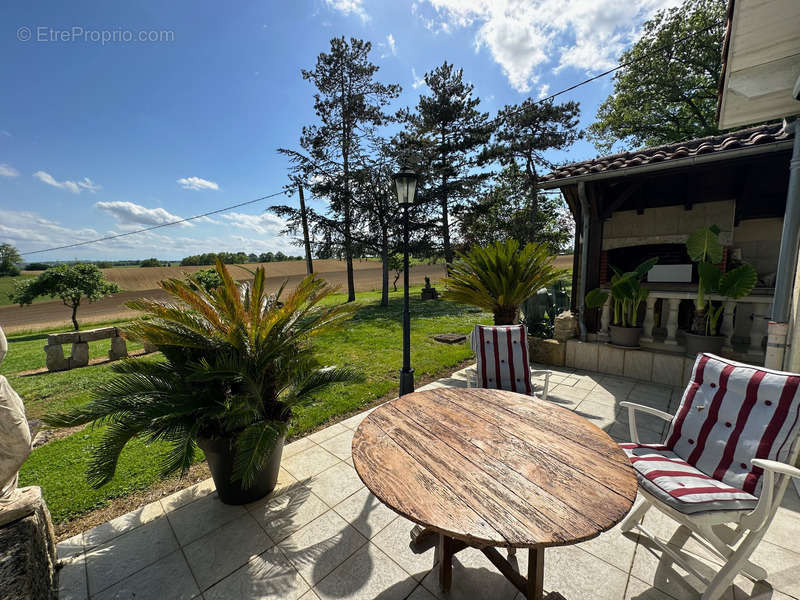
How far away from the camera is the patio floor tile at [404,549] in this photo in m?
1.90

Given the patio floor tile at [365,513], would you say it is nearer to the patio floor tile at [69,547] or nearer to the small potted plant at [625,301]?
the patio floor tile at [69,547]

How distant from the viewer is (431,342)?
7629 millimetres

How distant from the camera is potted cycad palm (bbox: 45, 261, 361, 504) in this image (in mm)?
2062

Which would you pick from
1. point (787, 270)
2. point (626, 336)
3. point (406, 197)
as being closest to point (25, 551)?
point (406, 197)

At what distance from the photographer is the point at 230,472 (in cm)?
238

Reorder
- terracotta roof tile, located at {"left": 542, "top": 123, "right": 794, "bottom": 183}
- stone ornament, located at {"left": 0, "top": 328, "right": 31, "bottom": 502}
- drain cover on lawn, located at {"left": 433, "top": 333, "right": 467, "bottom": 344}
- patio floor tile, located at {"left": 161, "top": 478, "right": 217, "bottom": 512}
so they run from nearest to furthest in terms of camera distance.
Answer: stone ornament, located at {"left": 0, "top": 328, "right": 31, "bottom": 502} < patio floor tile, located at {"left": 161, "top": 478, "right": 217, "bottom": 512} < terracotta roof tile, located at {"left": 542, "top": 123, "right": 794, "bottom": 183} < drain cover on lawn, located at {"left": 433, "top": 333, "right": 467, "bottom": 344}

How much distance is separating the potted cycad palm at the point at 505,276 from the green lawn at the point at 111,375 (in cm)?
158

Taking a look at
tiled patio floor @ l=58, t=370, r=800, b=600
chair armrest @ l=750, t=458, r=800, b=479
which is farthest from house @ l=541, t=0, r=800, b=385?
tiled patio floor @ l=58, t=370, r=800, b=600

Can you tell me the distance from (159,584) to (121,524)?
2.66 ft

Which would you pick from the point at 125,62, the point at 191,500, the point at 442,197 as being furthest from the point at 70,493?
the point at 442,197

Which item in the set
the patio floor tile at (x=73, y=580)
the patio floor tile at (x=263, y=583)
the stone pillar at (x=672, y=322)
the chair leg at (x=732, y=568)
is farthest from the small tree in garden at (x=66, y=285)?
the stone pillar at (x=672, y=322)

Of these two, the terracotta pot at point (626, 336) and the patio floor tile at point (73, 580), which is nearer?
the patio floor tile at point (73, 580)

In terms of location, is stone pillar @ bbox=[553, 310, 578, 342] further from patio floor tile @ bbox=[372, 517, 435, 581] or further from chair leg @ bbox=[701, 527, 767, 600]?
patio floor tile @ bbox=[372, 517, 435, 581]
